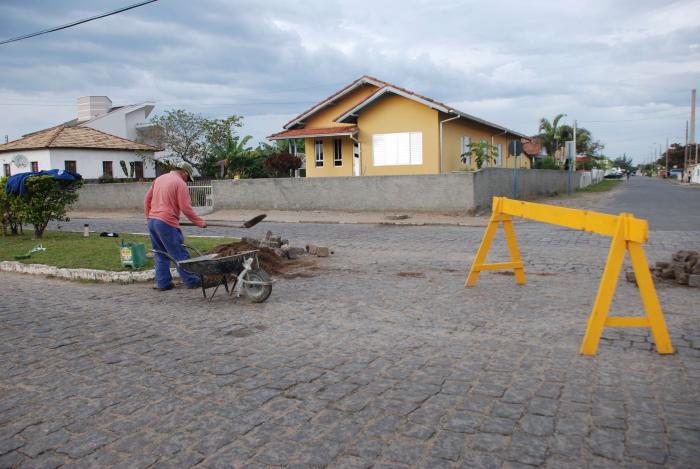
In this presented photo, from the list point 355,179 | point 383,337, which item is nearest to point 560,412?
point 383,337

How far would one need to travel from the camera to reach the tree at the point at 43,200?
14.1 metres

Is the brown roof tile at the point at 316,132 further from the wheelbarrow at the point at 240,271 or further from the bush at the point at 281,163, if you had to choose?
the wheelbarrow at the point at 240,271

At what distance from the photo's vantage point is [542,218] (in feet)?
20.5

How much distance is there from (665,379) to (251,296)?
4.74 m

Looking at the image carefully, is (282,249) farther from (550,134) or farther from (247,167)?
(550,134)

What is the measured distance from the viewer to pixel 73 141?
4091 cm

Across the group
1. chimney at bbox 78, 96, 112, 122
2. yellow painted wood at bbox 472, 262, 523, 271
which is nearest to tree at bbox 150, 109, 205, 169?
chimney at bbox 78, 96, 112, 122

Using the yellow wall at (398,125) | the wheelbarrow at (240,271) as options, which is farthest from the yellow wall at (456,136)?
the wheelbarrow at (240,271)

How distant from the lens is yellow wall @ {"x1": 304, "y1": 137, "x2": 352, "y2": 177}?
1168 inches

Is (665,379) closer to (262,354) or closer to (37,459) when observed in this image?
(262,354)

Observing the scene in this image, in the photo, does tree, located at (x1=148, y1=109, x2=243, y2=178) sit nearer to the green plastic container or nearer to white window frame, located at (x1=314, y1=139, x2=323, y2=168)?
white window frame, located at (x1=314, y1=139, x2=323, y2=168)

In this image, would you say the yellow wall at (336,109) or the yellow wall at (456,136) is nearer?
the yellow wall at (456,136)

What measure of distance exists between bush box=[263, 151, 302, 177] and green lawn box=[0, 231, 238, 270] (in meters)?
22.7

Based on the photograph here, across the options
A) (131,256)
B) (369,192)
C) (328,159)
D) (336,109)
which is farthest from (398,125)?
(131,256)
